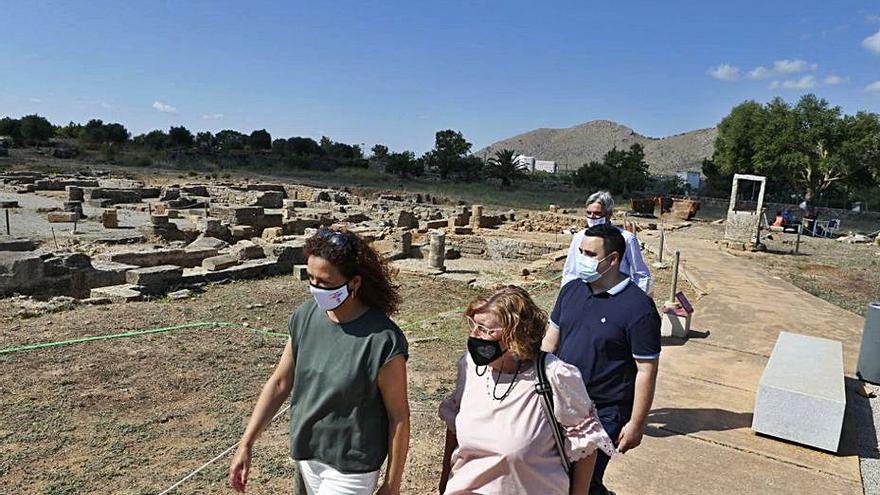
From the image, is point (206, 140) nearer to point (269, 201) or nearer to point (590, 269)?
point (269, 201)

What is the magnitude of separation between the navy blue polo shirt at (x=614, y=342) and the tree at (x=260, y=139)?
7120 centimetres

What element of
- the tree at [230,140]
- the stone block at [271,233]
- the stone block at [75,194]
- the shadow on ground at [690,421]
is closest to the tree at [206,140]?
the tree at [230,140]

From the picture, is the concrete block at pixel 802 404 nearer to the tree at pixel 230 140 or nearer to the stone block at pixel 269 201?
the stone block at pixel 269 201

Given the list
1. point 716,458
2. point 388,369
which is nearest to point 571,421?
point 388,369

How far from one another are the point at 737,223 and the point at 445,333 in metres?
15.1

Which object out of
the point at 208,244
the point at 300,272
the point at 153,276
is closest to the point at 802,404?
the point at 153,276

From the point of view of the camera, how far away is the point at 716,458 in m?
4.72

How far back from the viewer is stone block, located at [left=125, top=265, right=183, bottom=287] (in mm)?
11336

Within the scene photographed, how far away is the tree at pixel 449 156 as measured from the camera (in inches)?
2308

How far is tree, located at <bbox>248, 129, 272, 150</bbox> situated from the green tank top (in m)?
71.4

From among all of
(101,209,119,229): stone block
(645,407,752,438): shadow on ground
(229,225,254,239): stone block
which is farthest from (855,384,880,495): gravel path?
(101,209,119,229): stone block

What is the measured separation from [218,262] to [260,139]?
61.3m

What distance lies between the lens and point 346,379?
2.47 m

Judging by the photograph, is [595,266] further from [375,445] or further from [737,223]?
[737,223]
